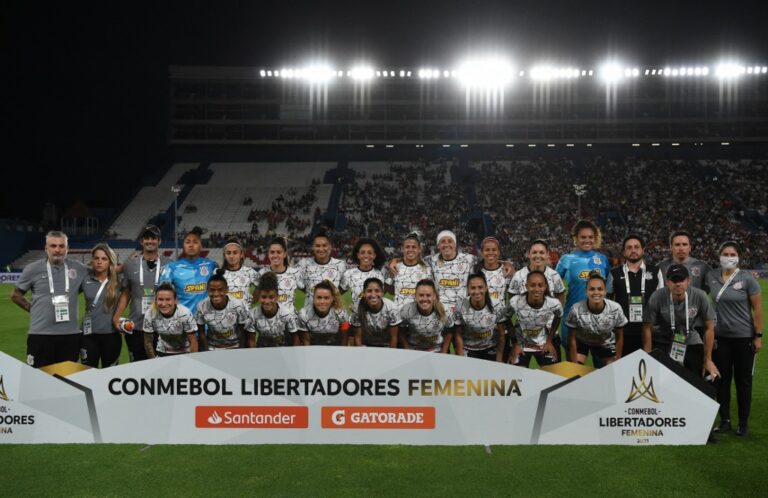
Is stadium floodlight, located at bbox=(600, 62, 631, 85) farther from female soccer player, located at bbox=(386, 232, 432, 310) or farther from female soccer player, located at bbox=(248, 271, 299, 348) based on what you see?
female soccer player, located at bbox=(248, 271, 299, 348)

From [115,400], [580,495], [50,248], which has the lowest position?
[580,495]

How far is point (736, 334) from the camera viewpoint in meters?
5.70

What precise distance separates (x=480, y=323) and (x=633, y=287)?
1.71 metres

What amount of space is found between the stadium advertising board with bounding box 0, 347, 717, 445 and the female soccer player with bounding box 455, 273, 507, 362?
3.76 ft

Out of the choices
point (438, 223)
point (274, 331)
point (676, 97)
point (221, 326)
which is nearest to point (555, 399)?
point (274, 331)

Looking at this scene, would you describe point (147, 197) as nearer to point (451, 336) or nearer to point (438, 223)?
point (438, 223)

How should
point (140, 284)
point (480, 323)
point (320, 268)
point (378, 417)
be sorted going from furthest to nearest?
point (320, 268)
point (140, 284)
point (480, 323)
point (378, 417)

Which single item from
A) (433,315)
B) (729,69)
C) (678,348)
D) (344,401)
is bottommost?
(344,401)

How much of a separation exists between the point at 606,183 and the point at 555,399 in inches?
1632

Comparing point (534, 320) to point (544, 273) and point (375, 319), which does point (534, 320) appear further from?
point (375, 319)

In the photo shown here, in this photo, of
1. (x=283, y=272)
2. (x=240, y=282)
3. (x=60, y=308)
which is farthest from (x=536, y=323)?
(x=60, y=308)

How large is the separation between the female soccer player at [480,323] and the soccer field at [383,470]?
122cm

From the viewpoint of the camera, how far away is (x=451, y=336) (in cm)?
616

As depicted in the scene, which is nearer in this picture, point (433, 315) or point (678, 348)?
point (678, 348)
